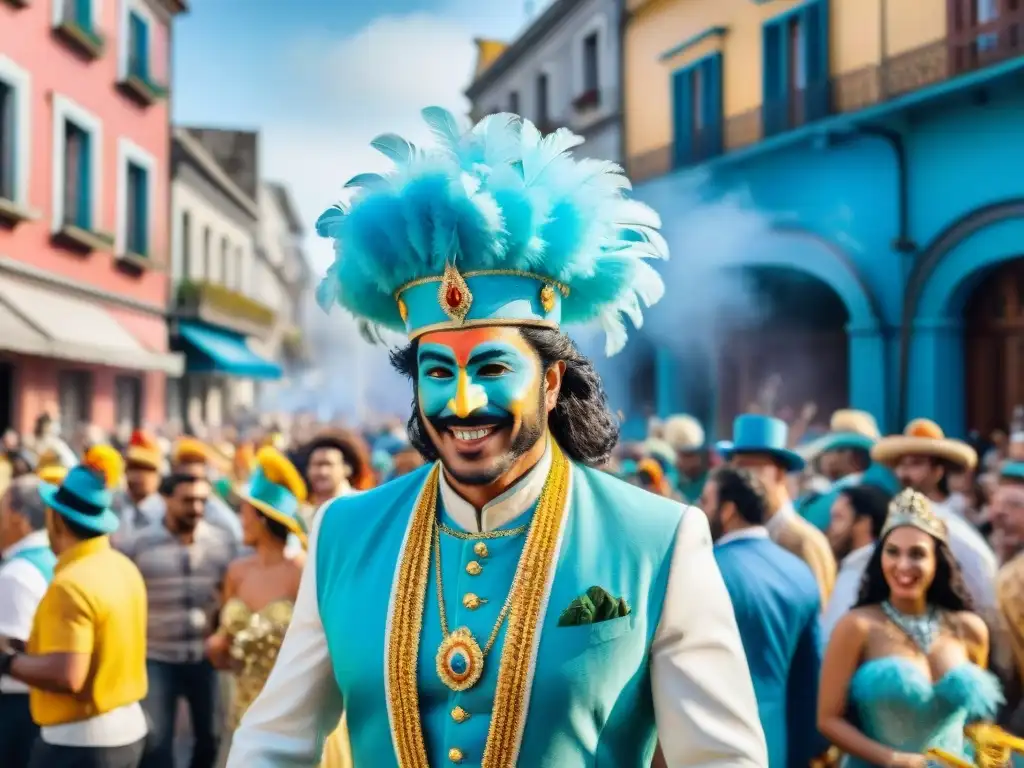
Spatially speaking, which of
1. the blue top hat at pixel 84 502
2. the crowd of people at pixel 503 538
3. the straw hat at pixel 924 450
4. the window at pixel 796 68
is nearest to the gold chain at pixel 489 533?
the crowd of people at pixel 503 538

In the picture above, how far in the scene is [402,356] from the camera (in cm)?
244

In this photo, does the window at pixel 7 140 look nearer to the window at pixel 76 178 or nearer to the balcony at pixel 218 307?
the window at pixel 76 178

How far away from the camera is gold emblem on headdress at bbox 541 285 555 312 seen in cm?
224

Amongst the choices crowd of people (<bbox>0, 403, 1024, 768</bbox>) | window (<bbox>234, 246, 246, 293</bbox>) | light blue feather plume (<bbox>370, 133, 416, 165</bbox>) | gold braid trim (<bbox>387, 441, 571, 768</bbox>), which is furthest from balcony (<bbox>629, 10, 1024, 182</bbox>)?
window (<bbox>234, 246, 246, 293</bbox>)

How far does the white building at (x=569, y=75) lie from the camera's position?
18.6 metres

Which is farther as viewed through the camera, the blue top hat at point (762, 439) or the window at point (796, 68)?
the window at point (796, 68)

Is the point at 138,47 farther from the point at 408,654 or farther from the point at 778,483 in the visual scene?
the point at 408,654

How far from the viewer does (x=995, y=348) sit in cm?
1155

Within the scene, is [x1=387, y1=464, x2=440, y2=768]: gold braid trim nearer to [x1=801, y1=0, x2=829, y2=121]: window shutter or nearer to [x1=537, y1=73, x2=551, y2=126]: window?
[x1=801, y1=0, x2=829, y2=121]: window shutter

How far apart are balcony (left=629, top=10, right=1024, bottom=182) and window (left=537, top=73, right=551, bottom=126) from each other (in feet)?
23.0

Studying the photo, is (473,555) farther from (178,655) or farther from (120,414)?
(120,414)

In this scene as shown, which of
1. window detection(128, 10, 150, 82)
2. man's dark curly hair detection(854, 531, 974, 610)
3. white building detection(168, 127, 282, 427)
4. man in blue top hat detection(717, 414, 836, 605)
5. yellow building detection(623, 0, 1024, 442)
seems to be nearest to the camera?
man's dark curly hair detection(854, 531, 974, 610)

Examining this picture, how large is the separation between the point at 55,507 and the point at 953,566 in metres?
2.83

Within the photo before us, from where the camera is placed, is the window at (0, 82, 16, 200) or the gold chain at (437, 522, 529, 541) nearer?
Result: the gold chain at (437, 522, 529, 541)
